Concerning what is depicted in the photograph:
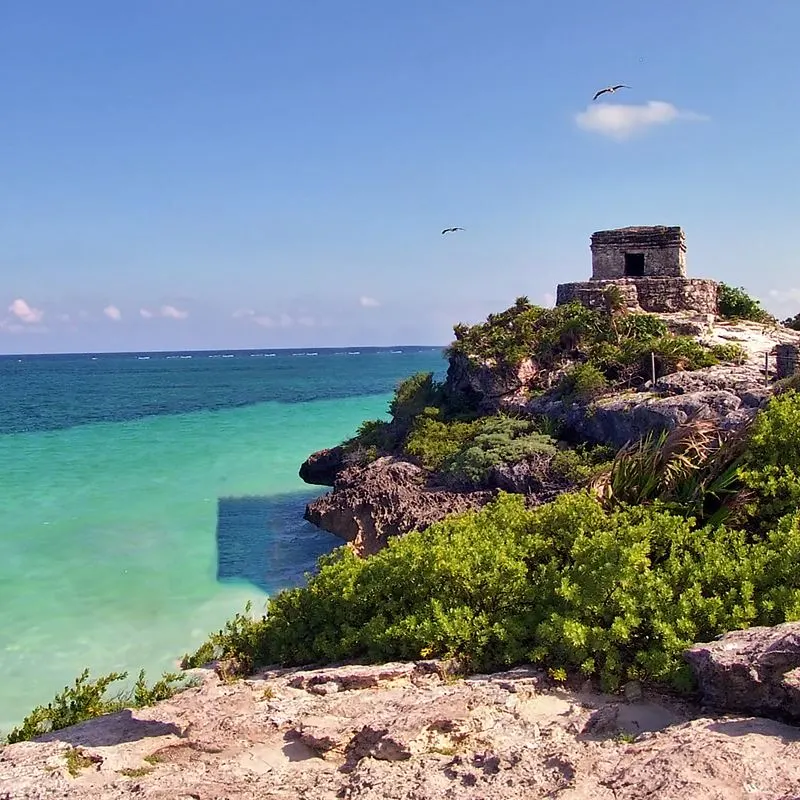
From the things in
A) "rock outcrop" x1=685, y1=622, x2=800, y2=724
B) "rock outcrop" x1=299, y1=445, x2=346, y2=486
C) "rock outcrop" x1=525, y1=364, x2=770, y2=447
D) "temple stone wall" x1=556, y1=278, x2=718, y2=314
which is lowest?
"rock outcrop" x1=299, y1=445, x2=346, y2=486

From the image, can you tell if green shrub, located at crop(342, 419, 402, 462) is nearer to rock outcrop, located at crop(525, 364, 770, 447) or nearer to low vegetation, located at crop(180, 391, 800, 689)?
rock outcrop, located at crop(525, 364, 770, 447)

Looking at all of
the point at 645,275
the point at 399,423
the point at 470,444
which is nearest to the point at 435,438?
the point at 470,444

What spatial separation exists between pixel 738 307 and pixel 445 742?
742 inches

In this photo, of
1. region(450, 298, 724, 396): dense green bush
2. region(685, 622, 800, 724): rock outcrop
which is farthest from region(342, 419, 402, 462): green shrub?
region(685, 622, 800, 724): rock outcrop

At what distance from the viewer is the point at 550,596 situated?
6078 millimetres

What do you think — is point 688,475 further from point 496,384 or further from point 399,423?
point 399,423

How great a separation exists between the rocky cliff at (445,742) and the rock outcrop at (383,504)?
7325 mm

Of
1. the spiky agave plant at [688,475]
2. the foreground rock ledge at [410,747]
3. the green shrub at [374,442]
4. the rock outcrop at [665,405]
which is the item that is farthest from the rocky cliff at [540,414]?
the foreground rock ledge at [410,747]

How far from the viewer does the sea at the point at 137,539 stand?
→ 477 inches

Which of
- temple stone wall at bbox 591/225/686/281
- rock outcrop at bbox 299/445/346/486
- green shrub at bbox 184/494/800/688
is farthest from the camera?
rock outcrop at bbox 299/445/346/486

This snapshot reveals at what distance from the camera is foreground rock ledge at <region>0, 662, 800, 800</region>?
397 centimetres

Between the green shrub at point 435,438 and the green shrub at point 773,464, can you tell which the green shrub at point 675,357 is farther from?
the green shrub at point 773,464

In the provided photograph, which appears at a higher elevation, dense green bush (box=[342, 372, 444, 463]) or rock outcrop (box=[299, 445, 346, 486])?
dense green bush (box=[342, 372, 444, 463])

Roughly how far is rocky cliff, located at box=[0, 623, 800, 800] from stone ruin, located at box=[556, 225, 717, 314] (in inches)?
575
